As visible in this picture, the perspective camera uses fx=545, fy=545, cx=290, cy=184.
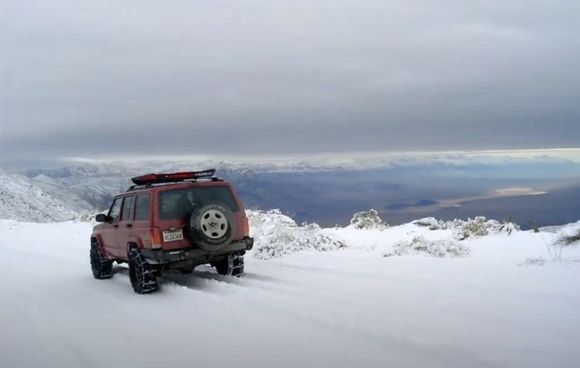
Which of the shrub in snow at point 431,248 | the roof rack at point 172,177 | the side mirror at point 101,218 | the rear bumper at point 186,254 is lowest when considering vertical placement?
the shrub in snow at point 431,248

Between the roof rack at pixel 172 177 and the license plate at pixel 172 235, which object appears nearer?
the license plate at pixel 172 235

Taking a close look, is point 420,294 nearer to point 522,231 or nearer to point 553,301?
point 553,301

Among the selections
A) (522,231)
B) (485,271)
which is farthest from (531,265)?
(522,231)

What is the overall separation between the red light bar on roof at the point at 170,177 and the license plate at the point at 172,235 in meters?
1.32

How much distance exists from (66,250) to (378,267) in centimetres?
1164

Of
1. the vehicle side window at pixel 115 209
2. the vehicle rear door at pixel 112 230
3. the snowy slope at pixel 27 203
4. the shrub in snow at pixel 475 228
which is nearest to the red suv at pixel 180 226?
the vehicle rear door at pixel 112 230

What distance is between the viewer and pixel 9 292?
10.7 m

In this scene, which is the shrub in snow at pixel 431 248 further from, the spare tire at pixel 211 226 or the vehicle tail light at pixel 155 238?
the vehicle tail light at pixel 155 238

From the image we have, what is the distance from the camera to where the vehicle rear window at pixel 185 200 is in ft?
31.9

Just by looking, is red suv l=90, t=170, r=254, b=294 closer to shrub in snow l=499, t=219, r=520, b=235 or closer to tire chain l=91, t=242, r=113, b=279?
tire chain l=91, t=242, r=113, b=279

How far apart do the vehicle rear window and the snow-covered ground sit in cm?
138

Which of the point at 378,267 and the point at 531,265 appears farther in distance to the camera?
the point at 378,267

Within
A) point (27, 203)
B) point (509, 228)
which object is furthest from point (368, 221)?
point (27, 203)

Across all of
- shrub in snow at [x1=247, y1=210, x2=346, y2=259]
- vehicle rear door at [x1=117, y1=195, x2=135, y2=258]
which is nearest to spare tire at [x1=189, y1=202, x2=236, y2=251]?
vehicle rear door at [x1=117, y1=195, x2=135, y2=258]
